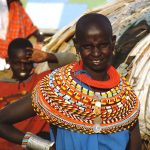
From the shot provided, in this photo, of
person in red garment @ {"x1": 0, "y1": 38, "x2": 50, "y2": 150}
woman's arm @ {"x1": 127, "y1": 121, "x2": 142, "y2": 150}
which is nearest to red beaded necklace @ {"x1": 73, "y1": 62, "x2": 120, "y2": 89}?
woman's arm @ {"x1": 127, "y1": 121, "x2": 142, "y2": 150}

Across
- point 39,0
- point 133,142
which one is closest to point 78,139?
point 133,142

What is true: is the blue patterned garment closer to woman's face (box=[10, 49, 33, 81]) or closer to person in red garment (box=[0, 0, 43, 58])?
woman's face (box=[10, 49, 33, 81])

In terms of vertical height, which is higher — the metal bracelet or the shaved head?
the shaved head

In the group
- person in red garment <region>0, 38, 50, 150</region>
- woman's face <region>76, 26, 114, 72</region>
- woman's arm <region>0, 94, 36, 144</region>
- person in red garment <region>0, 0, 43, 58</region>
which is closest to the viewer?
woman's face <region>76, 26, 114, 72</region>

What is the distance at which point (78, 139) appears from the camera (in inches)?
94.5

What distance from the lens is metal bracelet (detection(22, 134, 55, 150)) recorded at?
2463 mm

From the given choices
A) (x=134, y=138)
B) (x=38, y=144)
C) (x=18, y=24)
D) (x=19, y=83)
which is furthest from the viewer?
(x=18, y=24)

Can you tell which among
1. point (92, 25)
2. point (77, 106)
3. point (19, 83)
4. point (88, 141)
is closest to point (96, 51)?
point (92, 25)

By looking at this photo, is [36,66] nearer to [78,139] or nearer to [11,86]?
[11,86]

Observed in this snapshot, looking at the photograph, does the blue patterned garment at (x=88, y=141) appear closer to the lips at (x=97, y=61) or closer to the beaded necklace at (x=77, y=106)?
the beaded necklace at (x=77, y=106)

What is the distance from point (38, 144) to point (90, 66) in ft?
1.49

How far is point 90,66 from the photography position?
2.43m

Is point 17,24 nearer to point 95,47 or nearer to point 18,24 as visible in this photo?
point 18,24

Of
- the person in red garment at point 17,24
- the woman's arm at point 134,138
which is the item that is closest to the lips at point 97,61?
the woman's arm at point 134,138
